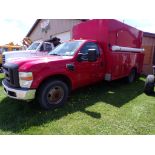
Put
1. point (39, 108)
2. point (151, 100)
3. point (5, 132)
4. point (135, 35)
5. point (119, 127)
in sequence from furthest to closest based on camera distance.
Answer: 1. point (135, 35)
2. point (151, 100)
3. point (39, 108)
4. point (119, 127)
5. point (5, 132)

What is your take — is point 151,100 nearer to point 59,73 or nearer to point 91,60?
point 91,60

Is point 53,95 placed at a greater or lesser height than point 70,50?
lesser

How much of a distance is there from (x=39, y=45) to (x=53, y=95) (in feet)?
20.2

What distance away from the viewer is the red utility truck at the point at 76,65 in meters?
4.51

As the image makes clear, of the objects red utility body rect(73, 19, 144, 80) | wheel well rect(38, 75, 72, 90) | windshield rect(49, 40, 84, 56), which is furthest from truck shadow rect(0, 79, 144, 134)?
windshield rect(49, 40, 84, 56)

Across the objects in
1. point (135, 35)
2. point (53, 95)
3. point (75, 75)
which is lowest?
point (53, 95)

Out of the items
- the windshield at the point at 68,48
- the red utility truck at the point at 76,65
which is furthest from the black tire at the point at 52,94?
the windshield at the point at 68,48

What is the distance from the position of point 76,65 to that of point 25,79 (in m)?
1.64

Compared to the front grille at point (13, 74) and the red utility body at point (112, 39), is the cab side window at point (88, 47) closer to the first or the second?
the red utility body at point (112, 39)

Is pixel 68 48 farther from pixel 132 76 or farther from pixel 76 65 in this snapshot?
pixel 132 76

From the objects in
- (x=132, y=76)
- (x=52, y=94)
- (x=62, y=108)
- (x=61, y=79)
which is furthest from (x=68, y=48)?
(x=132, y=76)

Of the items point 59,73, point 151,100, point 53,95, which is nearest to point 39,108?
point 53,95

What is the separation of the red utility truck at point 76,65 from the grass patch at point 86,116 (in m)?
0.46

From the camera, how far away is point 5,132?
12.4 feet
